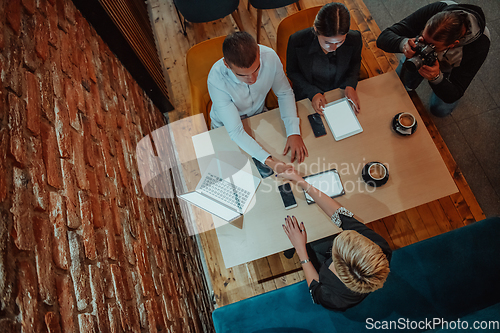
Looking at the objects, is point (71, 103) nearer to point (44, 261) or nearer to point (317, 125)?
point (44, 261)

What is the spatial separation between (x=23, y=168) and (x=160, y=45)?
2.84m

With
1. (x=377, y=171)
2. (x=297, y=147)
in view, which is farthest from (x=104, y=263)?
(x=377, y=171)

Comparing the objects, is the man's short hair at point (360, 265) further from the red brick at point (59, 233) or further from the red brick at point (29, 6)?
the red brick at point (29, 6)

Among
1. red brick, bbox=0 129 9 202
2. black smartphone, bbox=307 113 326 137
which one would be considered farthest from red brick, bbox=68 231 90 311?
black smartphone, bbox=307 113 326 137

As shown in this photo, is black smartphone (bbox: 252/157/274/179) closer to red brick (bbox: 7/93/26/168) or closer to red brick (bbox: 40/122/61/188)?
red brick (bbox: 40/122/61/188)

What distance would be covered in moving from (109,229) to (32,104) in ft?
1.75

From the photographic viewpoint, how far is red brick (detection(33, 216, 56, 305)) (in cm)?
78

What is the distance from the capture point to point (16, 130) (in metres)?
0.82

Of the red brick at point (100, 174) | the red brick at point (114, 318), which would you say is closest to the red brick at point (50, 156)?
the red brick at point (100, 174)

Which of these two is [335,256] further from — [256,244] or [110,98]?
[110,98]

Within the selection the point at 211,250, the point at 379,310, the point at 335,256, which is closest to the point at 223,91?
the point at 335,256

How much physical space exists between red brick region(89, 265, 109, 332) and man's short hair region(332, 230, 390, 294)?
0.98 meters

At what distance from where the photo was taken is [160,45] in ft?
10.7

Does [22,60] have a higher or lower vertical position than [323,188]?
higher
